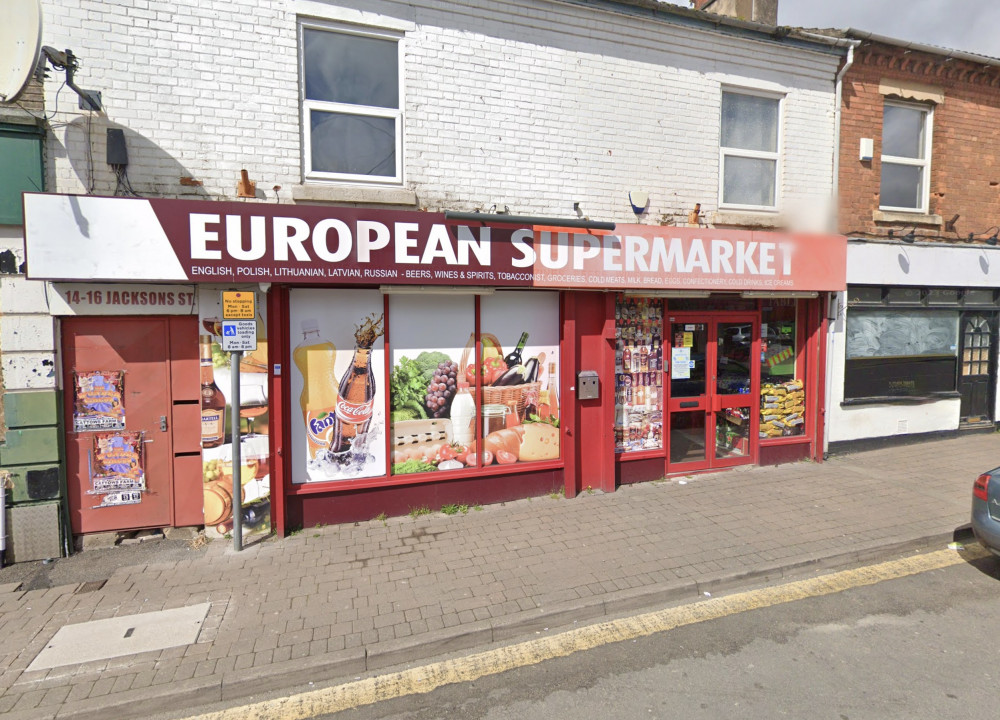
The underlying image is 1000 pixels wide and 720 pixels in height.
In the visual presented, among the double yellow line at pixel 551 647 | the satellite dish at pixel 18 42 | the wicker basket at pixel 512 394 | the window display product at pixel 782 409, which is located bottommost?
the double yellow line at pixel 551 647

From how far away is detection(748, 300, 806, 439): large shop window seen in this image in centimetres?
827

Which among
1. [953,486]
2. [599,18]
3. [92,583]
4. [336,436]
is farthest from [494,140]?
[953,486]

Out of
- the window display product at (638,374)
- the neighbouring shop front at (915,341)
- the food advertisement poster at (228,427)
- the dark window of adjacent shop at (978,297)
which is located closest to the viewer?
the food advertisement poster at (228,427)

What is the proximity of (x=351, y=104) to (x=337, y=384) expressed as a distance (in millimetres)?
3213

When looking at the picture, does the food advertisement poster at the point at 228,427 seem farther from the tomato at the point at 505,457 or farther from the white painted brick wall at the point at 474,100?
the tomato at the point at 505,457

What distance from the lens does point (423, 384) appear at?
21.3 ft

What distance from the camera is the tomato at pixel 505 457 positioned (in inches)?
267

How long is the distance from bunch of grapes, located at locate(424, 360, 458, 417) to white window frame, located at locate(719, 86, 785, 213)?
15.0 feet

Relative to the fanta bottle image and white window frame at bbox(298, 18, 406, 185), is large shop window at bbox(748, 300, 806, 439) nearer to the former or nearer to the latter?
white window frame at bbox(298, 18, 406, 185)

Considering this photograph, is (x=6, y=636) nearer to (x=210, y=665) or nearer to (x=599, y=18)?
(x=210, y=665)

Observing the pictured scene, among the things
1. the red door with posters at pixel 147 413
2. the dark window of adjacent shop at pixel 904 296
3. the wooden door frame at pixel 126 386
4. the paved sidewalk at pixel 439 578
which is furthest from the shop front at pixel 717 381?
the wooden door frame at pixel 126 386

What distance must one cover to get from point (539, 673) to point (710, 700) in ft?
3.68

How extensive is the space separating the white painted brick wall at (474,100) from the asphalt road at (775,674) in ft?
16.1

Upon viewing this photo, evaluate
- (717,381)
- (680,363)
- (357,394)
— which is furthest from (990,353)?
(357,394)
